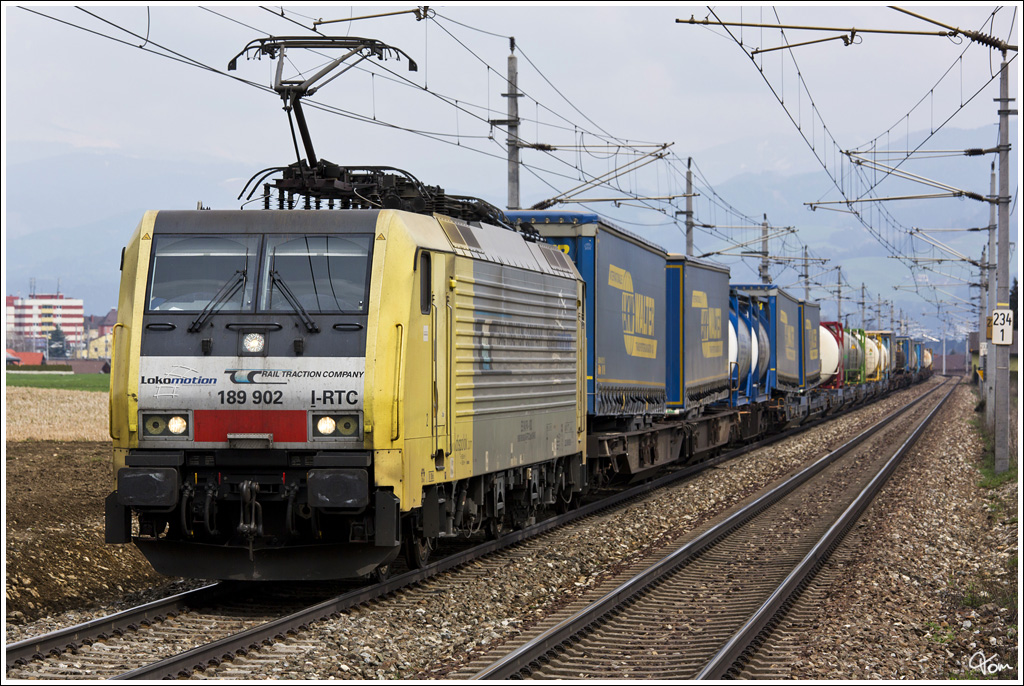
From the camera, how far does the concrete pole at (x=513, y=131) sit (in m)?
21.2

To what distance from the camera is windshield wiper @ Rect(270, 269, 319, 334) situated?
9406mm

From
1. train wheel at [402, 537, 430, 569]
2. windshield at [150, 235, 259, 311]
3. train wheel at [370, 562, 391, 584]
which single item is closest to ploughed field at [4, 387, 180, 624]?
train wheel at [370, 562, 391, 584]

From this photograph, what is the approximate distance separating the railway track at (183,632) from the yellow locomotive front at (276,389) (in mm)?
350

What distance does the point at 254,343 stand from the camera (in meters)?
9.45

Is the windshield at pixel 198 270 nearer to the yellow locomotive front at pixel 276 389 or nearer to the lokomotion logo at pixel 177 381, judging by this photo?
the yellow locomotive front at pixel 276 389

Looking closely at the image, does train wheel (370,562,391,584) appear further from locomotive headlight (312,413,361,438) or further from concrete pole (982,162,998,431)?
concrete pole (982,162,998,431)

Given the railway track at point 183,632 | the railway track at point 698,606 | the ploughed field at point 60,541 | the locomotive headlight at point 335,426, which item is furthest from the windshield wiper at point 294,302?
the ploughed field at point 60,541

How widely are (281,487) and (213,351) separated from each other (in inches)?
48.6

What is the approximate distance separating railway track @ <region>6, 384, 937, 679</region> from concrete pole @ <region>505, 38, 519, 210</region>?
1117 centimetres

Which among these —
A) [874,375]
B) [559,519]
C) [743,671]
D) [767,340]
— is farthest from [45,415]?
[874,375]

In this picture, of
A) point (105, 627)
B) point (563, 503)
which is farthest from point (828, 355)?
point (105, 627)

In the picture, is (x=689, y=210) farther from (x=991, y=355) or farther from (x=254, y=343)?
(x=254, y=343)

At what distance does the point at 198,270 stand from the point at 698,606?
5.24m

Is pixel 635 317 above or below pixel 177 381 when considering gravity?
above
